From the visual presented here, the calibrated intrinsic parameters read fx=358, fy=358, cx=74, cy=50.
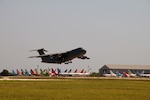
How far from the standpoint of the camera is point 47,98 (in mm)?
34750

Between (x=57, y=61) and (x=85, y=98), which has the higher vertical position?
(x=57, y=61)

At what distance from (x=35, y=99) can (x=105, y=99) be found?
22.2ft

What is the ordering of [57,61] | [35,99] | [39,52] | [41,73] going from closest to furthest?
[35,99]
[57,61]
[39,52]
[41,73]

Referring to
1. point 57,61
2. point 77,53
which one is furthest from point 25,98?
point 57,61

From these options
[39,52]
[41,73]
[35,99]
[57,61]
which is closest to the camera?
[35,99]

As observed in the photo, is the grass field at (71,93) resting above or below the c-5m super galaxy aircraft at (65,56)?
below

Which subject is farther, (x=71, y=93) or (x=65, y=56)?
(x=65, y=56)

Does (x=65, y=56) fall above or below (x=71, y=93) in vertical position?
above

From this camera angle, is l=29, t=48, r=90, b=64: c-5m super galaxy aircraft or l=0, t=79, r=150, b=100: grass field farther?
l=29, t=48, r=90, b=64: c-5m super galaxy aircraft

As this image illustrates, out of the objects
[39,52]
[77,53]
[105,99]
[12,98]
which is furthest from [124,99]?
[39,52]

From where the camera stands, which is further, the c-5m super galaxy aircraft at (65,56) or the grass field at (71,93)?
the c-5m super galaxy aircraft at (65,56)

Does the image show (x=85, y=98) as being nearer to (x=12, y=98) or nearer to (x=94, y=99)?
(x=94, y=99)

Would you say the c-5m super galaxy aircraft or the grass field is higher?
the c-5m super galaxy aircraft

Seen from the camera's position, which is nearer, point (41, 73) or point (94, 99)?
point (94, 99)
